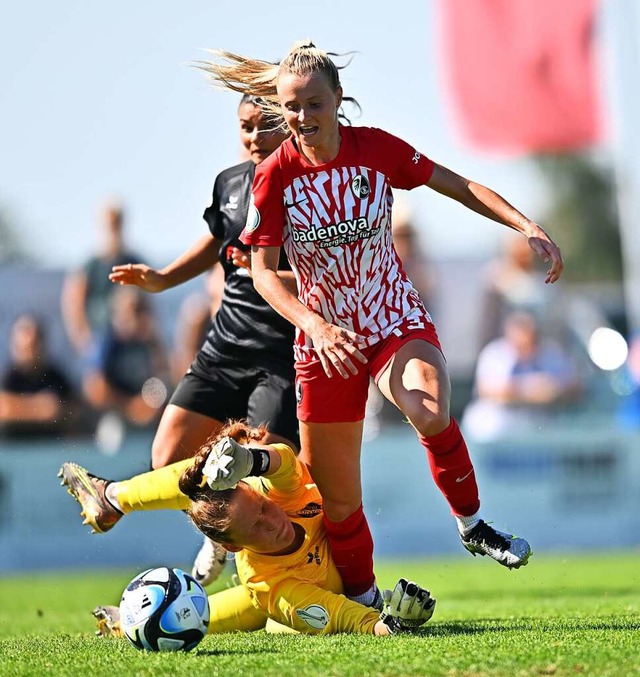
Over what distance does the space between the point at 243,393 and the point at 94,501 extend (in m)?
1.08

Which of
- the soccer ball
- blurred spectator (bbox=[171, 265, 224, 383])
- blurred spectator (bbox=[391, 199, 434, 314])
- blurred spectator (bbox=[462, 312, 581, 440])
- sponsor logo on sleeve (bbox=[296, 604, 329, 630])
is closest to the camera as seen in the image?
the soccer ball

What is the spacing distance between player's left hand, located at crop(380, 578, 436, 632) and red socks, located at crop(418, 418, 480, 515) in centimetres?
48

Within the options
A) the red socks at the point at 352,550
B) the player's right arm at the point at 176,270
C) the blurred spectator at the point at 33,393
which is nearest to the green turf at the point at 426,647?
the red socks at the point at 352,550

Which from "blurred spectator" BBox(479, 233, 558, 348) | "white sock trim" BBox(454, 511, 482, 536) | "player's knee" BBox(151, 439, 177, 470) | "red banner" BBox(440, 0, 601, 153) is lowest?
"white sock trim" BBox(454, 511, 482, 536)

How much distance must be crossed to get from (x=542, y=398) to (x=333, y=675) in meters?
10.7

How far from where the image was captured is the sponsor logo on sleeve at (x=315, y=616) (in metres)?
6.31

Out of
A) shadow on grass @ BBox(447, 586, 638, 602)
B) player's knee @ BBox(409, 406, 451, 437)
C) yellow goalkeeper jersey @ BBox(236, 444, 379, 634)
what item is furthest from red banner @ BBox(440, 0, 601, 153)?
player's knee @ BBox(409, 406, 451, 437)

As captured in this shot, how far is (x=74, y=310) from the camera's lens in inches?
578

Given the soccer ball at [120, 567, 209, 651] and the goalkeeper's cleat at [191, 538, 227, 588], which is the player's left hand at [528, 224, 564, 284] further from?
the goalkeeper's cleat at [191, 538, 227, 588]

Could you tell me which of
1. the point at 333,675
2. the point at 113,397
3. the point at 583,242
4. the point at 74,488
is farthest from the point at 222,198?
the point at 583,242

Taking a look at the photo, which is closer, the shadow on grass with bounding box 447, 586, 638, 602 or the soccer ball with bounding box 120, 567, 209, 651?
the soccer ball with bounding box 120, 567, 209, 651

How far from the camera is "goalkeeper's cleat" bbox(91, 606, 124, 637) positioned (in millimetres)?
6801

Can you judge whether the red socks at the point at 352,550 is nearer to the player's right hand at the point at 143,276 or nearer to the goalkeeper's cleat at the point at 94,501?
the goalkeeper's cleat at the point at 94,501

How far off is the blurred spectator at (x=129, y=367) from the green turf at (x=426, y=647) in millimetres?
4641
